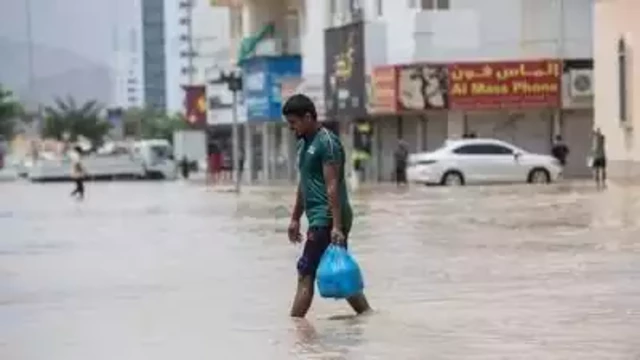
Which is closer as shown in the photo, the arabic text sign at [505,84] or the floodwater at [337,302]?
the floodwater at [337,302]

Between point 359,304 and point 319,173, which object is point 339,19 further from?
point 319,173

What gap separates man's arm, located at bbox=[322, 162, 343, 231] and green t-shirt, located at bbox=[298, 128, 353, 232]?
0.07m

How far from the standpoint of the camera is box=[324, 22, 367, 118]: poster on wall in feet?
199

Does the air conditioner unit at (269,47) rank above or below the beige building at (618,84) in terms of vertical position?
above

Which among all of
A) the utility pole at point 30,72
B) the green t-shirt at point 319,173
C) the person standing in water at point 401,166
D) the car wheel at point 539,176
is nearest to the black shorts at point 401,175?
the person standing in water at point 401,166

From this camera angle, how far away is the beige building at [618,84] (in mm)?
44688

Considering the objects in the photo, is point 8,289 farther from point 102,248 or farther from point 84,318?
point 102,248

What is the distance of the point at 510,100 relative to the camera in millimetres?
55938

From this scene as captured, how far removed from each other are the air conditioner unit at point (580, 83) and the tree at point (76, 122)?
333 feet

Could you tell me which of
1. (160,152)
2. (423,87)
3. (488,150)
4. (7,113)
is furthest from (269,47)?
(7,113)

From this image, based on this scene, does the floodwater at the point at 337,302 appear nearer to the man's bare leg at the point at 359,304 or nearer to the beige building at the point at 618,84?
the man's bare leg at the point at 359,304

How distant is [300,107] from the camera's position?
Answer: 1262 cm

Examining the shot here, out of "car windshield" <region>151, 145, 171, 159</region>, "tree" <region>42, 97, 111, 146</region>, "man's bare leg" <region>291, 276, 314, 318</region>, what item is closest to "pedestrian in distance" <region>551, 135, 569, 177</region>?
"car windshield" <region>151, 145, 171, 159</region>

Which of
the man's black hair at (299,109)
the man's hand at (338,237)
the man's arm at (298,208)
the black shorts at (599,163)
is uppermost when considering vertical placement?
the man's black hair at (299,109)
